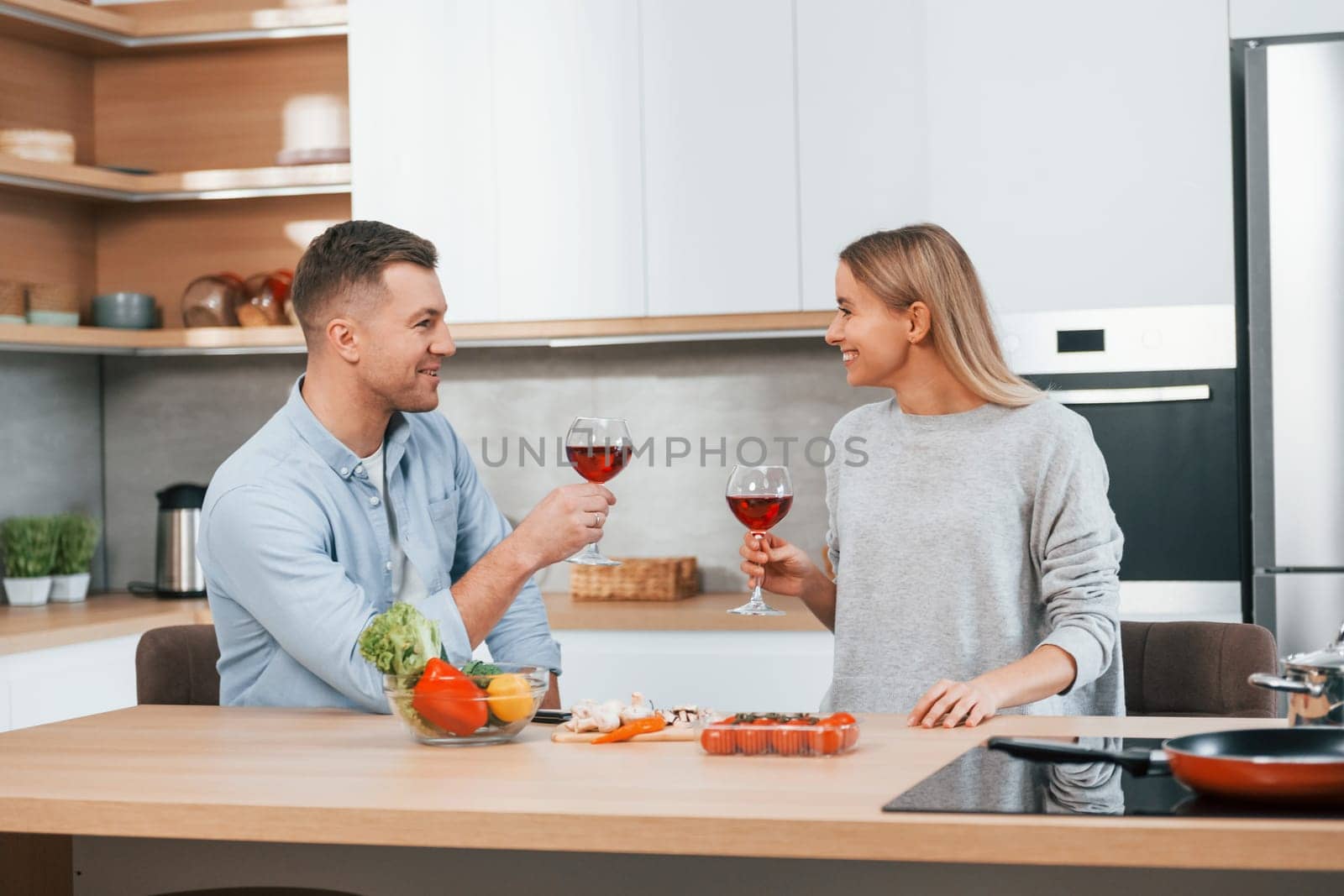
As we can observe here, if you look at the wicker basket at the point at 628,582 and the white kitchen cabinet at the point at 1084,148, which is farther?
the wicker basket at the point at 628,582

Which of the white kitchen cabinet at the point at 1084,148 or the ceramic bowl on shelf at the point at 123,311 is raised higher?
the white kitchen cabinet at the point at 1084,148

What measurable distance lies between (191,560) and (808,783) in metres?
2.92

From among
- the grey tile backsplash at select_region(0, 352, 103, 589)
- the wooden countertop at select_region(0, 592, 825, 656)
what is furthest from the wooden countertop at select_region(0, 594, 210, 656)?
the grey tile backsplash at select_region(0, 352, 103, 589)

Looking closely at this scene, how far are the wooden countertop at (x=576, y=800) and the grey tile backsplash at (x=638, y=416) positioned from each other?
7.66 ft

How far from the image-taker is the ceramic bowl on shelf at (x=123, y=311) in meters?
4.04

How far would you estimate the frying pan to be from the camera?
1172 millimetres

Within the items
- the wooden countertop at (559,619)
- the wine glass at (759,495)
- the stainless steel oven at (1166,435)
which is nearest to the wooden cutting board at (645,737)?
the wine glass at (759,495)

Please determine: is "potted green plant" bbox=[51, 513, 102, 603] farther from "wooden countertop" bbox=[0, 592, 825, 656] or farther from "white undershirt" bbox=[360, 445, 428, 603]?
"white undershirt" bbox=[360, 445, 428, 603]

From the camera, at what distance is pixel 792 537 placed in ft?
13.2

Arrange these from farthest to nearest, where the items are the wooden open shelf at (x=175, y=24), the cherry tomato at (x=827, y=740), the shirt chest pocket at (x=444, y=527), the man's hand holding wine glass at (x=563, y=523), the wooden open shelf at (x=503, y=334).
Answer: the wooden open shelf at (x=175, y=24)
the wooden open shelf at (x=503, y=334)
the shirt chest pocket at (x=444, y=527)
the man's hand holding wine glass at (x=563, y=523)
the cherry tomato at (x=827, y=740)

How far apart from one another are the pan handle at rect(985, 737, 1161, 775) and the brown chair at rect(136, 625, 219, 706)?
50.5 inches

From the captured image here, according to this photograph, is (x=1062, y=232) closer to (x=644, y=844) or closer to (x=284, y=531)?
(x=284, y=531)

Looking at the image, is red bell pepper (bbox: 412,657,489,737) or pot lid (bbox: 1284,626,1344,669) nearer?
pot lid (bbox: 1284,626,1344,669)

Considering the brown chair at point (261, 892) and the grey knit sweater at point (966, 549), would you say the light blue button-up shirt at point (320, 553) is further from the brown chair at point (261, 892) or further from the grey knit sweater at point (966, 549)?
the grey knit sweater at point (966, 549)
